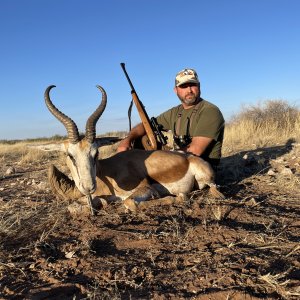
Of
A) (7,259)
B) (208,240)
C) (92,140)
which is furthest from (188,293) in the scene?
(92,140)

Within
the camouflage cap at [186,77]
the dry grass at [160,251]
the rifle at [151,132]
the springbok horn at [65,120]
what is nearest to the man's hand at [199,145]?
the rifle at [151,132]

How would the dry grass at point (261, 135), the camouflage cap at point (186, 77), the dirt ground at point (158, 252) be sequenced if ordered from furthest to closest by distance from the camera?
the dry grass at point (261, 135) < the camouflage cap at point (186, 77) < the dirt ground at point (158, 252)

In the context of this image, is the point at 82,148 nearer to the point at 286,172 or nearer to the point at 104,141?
the point at 104,141

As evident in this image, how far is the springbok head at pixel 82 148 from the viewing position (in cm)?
430

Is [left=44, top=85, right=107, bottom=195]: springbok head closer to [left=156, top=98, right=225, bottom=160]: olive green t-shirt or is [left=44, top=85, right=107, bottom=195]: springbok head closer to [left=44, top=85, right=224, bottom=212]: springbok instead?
[left=44, top=85, right=224, bottom=212]: springbok

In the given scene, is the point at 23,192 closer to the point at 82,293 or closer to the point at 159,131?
the point at 159,131

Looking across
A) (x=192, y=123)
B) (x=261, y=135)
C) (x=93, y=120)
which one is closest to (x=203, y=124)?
(x=192, y=123)

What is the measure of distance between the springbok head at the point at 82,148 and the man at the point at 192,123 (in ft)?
5.62

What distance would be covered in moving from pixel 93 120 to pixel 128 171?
35.7 inches

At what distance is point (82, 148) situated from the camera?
177 inches

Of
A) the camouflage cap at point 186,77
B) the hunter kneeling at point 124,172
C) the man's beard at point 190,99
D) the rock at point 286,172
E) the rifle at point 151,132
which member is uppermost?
the camouflage cap at point 186,77

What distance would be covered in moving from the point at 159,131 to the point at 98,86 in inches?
80.4

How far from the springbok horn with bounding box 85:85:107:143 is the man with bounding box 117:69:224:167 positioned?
1.55 m

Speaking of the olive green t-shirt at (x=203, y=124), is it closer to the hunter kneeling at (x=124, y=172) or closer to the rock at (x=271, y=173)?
the hunter kneeling at (x=124, y=172)
